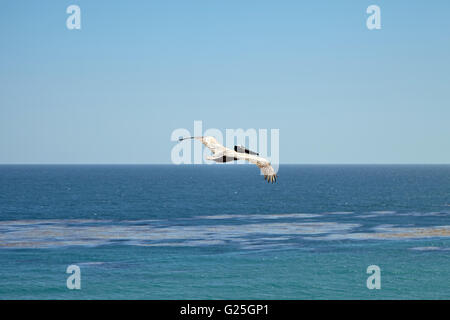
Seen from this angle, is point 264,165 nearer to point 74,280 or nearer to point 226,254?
point 74,280

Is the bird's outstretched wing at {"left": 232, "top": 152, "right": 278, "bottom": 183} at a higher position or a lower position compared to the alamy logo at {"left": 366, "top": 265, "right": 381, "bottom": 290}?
higher

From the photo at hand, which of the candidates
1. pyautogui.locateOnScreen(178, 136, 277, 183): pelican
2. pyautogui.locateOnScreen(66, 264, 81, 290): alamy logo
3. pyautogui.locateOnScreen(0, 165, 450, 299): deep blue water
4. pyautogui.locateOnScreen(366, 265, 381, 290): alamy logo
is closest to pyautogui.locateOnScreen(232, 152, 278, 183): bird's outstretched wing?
pyautogui.locateOnScreen(178, 136, 277, 183): pelican

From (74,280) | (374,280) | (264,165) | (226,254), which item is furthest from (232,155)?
(226,254)

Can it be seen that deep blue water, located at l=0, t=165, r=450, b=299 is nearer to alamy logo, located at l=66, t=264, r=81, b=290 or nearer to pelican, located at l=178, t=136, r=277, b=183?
alamy logo, located at l=66, t=264, r=81, b=290

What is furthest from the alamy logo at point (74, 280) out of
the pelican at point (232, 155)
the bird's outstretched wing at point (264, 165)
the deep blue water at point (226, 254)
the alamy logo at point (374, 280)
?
the pelican at point (232, 155)

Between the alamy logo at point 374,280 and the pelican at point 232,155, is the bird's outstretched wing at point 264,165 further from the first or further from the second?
the alamy logo at point 374,280

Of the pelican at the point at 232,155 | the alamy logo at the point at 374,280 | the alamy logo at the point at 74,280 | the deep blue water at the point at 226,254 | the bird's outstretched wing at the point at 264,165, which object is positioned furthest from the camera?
the alamy logo at the point at 374,280

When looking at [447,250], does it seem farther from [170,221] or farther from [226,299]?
[170,221]
